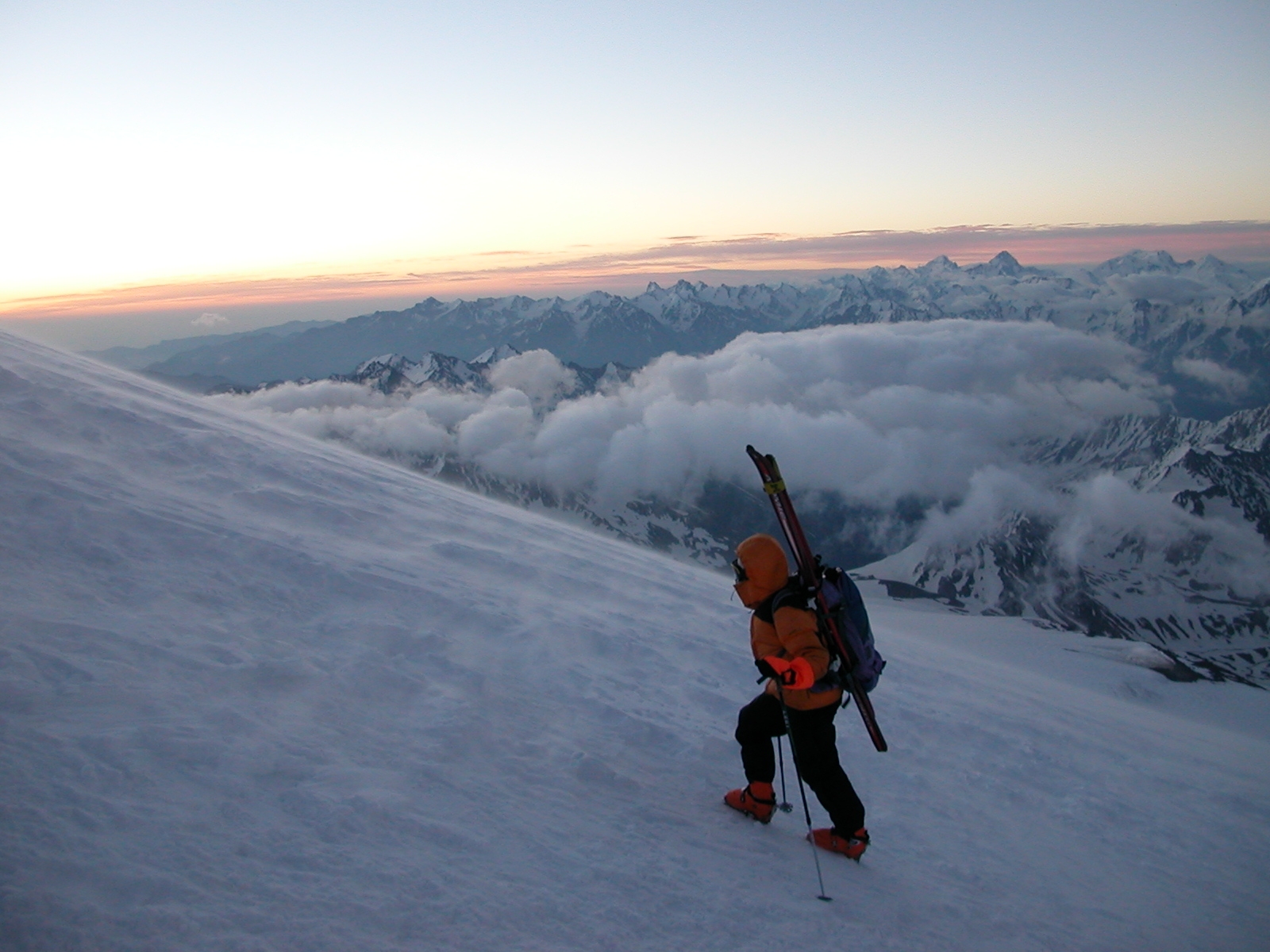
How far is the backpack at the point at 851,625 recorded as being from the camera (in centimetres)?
513

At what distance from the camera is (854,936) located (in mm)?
4523

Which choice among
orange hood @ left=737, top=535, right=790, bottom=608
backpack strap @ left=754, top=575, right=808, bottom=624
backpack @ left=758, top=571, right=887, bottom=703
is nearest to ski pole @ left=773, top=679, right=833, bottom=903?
backpack @ left=758, top=571, right=887, bottom=703

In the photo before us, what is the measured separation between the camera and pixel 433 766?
5078 millimetres

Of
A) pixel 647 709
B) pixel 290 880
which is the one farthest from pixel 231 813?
pixel 647 709

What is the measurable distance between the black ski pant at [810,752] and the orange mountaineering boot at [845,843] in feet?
0.16

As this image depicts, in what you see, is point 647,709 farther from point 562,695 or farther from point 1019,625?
point 1019,625

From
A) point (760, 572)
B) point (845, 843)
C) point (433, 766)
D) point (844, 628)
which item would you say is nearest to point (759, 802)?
point (845, 843)

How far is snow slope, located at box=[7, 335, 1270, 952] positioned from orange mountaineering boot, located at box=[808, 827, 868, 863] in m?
0.16

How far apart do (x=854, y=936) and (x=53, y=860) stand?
4498 millimetres

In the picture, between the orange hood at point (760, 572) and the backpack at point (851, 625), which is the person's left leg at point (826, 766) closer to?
the backpack at point (851, 625)

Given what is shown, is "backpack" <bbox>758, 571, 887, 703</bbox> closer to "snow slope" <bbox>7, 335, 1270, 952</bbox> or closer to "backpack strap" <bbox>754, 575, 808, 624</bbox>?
Answer: "backpack strap" <bbox>754, 575, 808, 624</bbox>

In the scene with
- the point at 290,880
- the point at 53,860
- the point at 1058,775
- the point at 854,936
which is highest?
the point at 53,860

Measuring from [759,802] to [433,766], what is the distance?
2.55 m

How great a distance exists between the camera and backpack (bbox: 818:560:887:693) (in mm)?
5129
